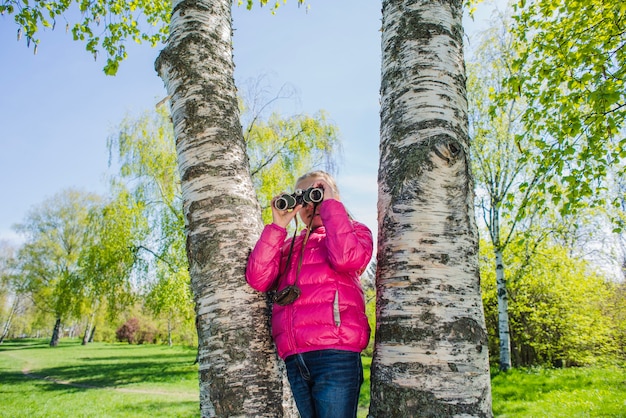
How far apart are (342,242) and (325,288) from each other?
26 cm

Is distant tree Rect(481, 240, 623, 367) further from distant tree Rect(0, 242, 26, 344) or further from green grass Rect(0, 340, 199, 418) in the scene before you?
distant tree Rect(0, 242, 26, 344)

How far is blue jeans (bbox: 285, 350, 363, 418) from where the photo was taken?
187 centimetres

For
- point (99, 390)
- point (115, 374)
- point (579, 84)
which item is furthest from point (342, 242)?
point (115, 374)

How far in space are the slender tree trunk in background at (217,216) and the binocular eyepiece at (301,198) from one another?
175 mm

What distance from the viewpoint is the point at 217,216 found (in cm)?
203

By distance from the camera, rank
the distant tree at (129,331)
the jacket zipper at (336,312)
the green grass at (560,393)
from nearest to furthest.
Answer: the jacket zipper at (336,312) < the green grass at (560,393) < the distant tree at (129,331)

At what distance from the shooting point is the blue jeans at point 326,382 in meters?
1.87

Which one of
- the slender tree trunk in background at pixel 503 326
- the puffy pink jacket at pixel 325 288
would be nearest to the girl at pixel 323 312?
the puffy pink jacket at pixel 325 288

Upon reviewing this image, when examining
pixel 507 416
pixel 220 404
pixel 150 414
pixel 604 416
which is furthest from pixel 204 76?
pixel 150 414

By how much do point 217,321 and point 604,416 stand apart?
7.72 metres

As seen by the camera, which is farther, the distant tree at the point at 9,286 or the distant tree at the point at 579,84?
the distant tree at the point at 9,286

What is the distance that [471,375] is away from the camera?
1487 millimetres

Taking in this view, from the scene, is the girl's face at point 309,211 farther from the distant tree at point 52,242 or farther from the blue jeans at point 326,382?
the distant tree at point 52,242

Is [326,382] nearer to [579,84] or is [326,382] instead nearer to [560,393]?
[579,84]
